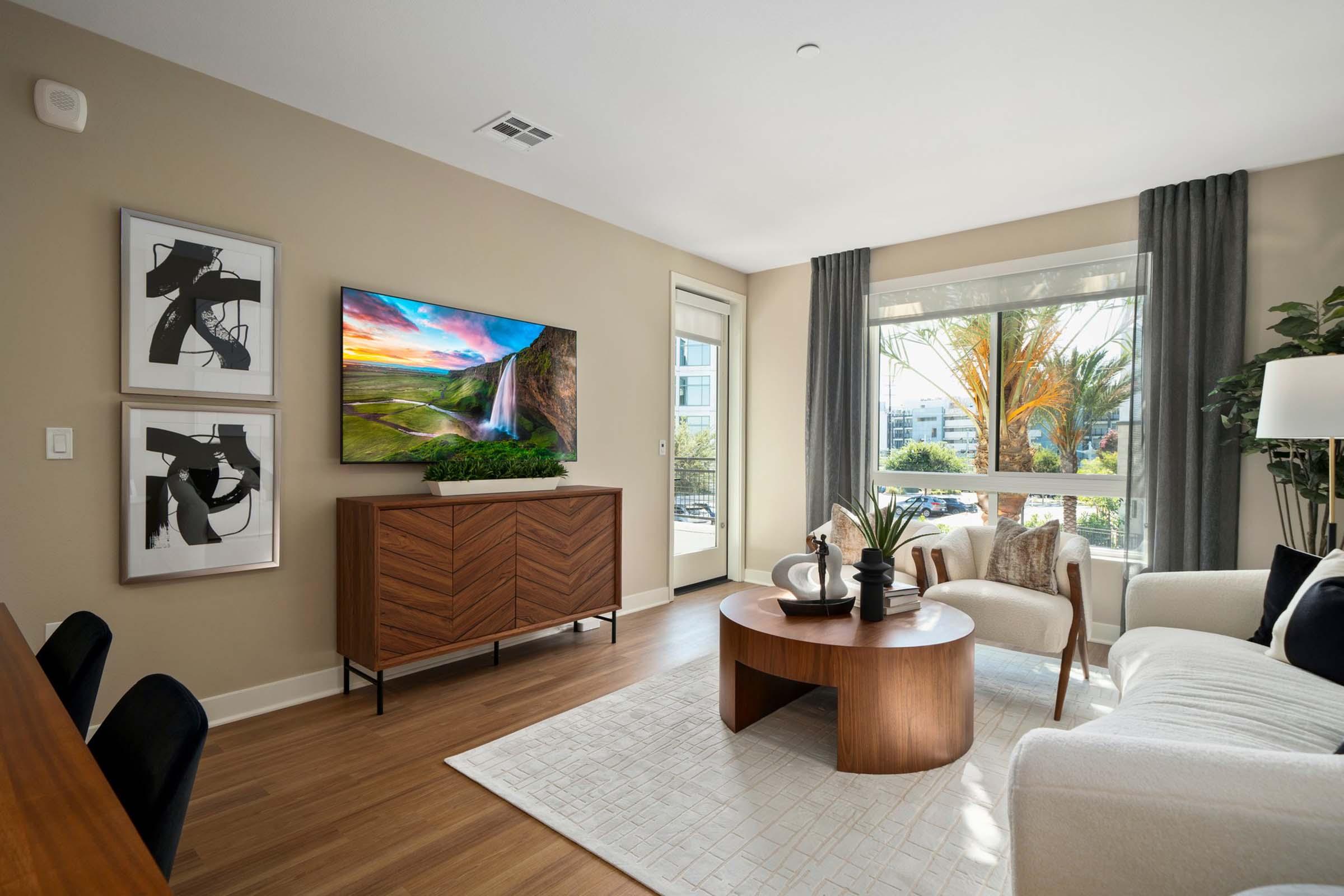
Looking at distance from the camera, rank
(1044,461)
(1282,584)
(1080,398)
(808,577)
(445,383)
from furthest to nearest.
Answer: (1044,461) < (1080,398) < (445,383) < (808,577) < (1282,584)

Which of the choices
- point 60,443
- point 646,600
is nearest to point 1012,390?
point 646,600

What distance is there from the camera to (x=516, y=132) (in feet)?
10.6

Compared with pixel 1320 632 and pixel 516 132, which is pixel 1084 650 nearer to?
pixel 1320 632

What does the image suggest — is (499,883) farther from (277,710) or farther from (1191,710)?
(1191,710)

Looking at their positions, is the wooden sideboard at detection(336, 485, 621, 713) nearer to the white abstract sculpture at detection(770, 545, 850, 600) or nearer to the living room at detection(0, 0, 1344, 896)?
the living room at detection(0, 0, 1344, 896)

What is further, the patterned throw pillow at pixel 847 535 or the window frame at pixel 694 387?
the window frame at pixel 694 387

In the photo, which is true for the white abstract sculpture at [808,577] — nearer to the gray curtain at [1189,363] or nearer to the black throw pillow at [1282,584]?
the black throw pillow at [1282,584]

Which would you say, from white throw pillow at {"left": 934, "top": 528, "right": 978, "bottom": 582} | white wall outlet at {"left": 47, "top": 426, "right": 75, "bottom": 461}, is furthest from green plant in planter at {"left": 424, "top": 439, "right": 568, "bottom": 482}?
white throw pillow at {"left": 934, "top": 528, "right": 978, "bottom": 582}

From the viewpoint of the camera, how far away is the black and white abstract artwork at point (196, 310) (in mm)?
2578

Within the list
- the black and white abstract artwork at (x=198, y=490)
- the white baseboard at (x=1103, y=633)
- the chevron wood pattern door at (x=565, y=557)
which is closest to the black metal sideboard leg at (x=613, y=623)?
the chevron wood pattern door at (x=565, y=557)

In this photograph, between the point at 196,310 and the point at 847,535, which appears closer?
the point at 196,310

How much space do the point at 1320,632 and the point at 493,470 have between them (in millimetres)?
3283

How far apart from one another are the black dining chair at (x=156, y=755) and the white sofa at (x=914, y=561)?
282cm

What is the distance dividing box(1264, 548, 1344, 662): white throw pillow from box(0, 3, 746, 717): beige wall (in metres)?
3.56
